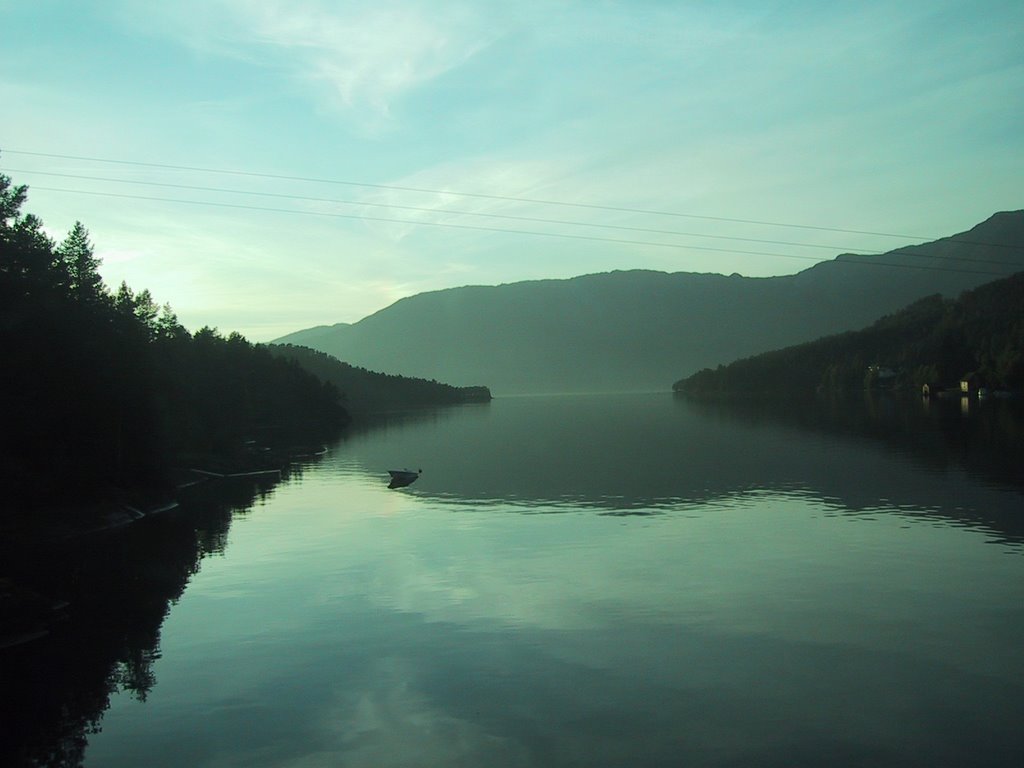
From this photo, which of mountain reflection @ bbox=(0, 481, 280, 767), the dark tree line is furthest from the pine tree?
mountain reflection @ bbox=(0, 481, 280, 767)

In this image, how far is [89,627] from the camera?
3638 cm

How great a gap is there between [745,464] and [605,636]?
67241mm

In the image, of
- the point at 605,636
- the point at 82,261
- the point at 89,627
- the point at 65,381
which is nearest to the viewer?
the point at 605,636

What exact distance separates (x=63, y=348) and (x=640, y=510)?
1673 inches

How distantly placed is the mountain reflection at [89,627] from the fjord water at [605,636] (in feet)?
3.58

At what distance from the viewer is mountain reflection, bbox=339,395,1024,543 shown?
67125 millimetres

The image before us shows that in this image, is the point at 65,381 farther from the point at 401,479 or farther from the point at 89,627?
the point at 401,479

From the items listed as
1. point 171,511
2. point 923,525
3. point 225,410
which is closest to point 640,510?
point 923,525

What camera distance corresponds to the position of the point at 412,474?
90.6 metres

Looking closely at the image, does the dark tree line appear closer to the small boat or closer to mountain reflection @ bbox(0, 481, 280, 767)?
mountain reflection @ bbox(0, 481, 280, 767)

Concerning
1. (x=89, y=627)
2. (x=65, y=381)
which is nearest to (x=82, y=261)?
(x=65, y=381)

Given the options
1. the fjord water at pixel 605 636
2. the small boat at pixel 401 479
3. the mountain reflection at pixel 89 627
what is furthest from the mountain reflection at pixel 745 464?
the mountain reflection at pixel 89 627

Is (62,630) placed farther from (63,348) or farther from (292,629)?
(63,348)

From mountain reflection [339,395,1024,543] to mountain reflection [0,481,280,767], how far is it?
26.6 metres
